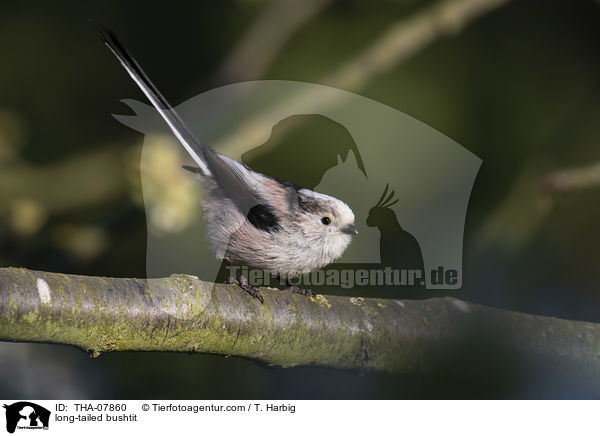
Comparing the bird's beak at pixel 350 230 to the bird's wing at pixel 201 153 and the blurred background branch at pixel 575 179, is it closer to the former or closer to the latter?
the bird's wing at pixel 201 153

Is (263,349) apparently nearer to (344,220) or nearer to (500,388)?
(344,220)

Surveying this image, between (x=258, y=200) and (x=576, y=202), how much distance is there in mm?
1250

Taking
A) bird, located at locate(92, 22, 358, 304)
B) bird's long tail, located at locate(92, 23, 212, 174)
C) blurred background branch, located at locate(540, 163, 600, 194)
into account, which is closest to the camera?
bird's long tail, located at locate(92, 23, 212, 174)

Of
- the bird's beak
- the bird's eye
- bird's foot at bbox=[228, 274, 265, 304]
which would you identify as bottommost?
bird's foot at bbox=[228, 274, 265, 304]

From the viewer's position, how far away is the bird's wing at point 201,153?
1532 millimetres

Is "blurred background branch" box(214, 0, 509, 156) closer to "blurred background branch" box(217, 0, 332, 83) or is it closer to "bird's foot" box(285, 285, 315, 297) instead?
"blurred background branch" box(217, 0, 332, 83)

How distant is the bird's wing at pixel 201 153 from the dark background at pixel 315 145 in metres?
0.25

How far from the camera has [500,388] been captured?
1.81 metres

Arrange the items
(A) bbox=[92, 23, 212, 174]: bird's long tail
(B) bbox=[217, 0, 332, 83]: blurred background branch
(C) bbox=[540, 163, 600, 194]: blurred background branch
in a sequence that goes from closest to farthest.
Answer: (A) bbox=[92, 23, 212, 174]: bird's long tail, (C) bbox=[540, 163, 600, 194]: blurred background branch, (B) bbox=[217, 0, 332, 83]: blurred background branch

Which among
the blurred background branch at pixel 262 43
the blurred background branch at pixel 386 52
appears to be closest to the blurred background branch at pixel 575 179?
the blurred background branch at pixel 386 52

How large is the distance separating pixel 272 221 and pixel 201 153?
29 centimetres

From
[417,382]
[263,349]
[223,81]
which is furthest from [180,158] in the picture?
[417,382]

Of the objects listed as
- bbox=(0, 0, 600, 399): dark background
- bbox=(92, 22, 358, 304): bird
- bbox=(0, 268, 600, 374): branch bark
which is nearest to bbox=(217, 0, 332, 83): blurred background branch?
bbox=(0, 0, 600, 399): dark background

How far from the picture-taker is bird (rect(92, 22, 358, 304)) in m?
1.68
